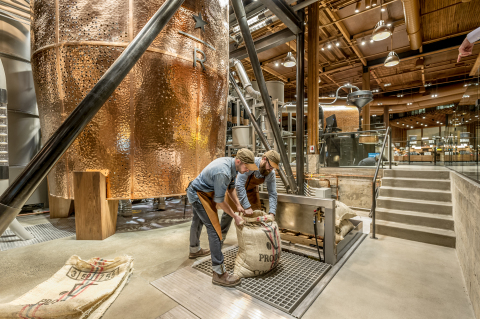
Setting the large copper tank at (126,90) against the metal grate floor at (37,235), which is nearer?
the large copper tank at (126,90)

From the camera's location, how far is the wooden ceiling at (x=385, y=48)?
7523 millimetres

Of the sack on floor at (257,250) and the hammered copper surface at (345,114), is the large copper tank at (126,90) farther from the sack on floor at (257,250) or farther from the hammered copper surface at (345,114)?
the hammered copper surface at (345,114)

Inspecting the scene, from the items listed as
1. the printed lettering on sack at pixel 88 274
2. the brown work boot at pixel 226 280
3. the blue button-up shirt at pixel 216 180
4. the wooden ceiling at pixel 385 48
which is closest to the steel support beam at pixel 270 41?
the wooden ceiling at pixel 385 48

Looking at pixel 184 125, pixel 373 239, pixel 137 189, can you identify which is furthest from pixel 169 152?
pixel 373 239

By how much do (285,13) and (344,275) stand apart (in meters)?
5.30

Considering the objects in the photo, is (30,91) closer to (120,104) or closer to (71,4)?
(71,4)

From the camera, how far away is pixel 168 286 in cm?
226

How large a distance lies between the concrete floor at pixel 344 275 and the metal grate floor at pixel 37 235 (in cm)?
29

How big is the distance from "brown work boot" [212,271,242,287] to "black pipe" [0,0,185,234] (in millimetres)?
1731

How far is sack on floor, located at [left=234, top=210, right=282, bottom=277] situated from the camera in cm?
236

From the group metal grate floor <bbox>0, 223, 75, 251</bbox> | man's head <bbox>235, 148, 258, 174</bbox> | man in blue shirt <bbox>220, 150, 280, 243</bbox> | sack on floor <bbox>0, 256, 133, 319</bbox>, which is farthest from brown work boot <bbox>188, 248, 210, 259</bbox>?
metal grate floor <bbox>0, 223, 75, 251</bbox>

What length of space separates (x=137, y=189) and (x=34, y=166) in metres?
1.65

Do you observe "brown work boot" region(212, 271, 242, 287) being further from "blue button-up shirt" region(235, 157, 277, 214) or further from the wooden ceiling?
the wooden ceiling

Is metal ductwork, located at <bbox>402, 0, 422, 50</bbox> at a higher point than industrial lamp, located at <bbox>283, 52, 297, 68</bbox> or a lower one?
higher
